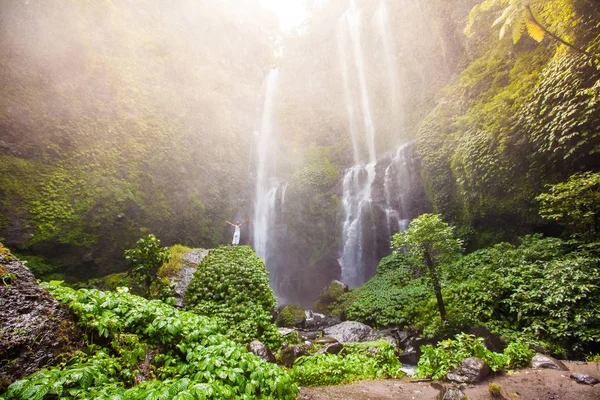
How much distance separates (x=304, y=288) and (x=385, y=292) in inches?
388

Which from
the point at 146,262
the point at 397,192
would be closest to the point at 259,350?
the point at 146,262

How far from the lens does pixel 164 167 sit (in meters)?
15.2

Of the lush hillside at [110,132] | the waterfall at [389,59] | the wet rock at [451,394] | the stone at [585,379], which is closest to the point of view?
the wet rock at [451,394]

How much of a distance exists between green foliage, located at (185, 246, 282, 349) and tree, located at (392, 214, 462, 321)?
13.2 feet

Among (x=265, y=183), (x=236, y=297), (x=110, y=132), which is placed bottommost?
(x=236, y=297)

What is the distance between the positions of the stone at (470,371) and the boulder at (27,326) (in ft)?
17.4

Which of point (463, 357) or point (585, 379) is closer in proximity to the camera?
point (585, 379)

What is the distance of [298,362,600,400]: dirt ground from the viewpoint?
3.51 m

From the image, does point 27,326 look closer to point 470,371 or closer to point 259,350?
point 259,350

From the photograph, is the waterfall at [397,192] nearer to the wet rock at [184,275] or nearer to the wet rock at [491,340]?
the wet rock at [491,340]

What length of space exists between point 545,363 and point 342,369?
3.62 m

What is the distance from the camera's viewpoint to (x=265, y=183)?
2366 centimetres

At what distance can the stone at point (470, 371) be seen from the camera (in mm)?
3912

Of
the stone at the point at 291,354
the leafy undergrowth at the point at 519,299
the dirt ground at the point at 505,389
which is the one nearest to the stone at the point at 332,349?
the stone at the point at 291,354
